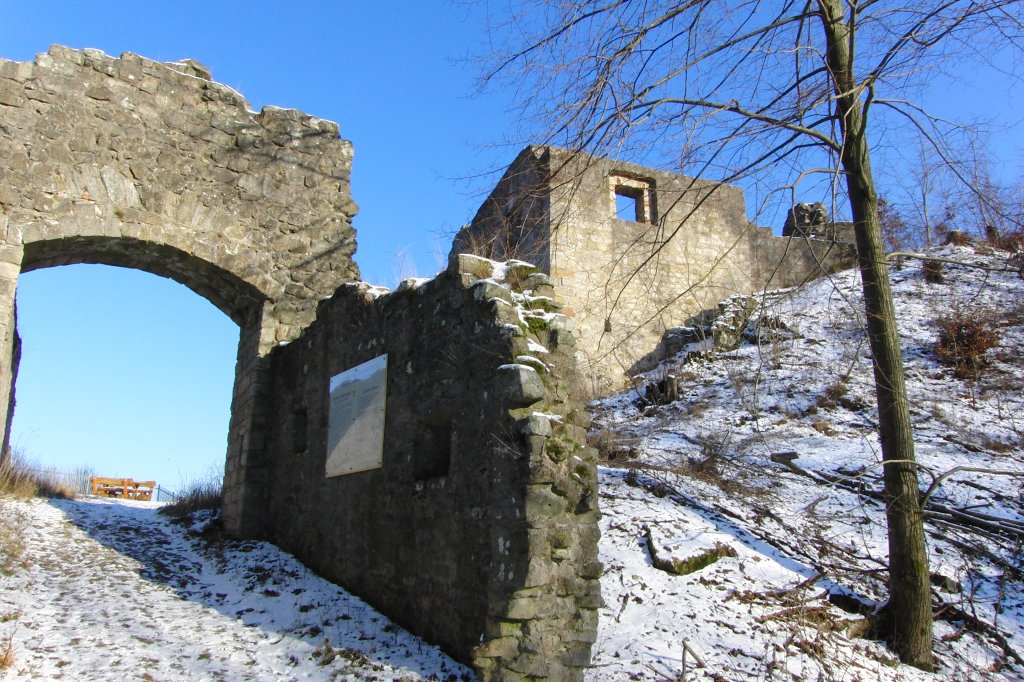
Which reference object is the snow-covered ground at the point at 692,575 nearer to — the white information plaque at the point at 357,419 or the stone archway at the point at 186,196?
the white information plaque at the point at 357,419

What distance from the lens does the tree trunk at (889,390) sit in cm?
522

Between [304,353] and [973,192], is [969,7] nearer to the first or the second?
[973,192]

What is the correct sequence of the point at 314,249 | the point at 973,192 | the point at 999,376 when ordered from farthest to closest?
the point at 999,376, the point at 314,249, the point at 973,192

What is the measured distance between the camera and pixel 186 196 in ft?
26.9

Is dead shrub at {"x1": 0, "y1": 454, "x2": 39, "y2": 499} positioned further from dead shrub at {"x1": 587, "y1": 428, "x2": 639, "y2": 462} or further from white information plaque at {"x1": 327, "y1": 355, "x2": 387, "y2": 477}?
dead shrub at {"x1": 587, "y1": 428, "x2": 639, "y2": 462}

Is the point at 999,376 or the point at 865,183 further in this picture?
the point at 999,376

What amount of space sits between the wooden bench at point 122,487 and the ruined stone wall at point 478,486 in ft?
31.7

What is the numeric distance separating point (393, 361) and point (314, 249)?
360 cm

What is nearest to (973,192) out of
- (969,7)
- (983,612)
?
(969,7)

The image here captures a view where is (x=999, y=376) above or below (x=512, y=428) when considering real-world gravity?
above

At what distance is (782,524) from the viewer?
6.78 metres

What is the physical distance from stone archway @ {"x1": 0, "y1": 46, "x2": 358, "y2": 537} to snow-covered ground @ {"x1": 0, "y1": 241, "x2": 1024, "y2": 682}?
1.75m

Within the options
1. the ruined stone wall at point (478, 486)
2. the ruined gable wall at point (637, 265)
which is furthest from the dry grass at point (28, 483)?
the ruined gable wall at point (637, 265)

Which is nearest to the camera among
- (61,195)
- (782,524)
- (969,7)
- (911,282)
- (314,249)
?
(969,7)
